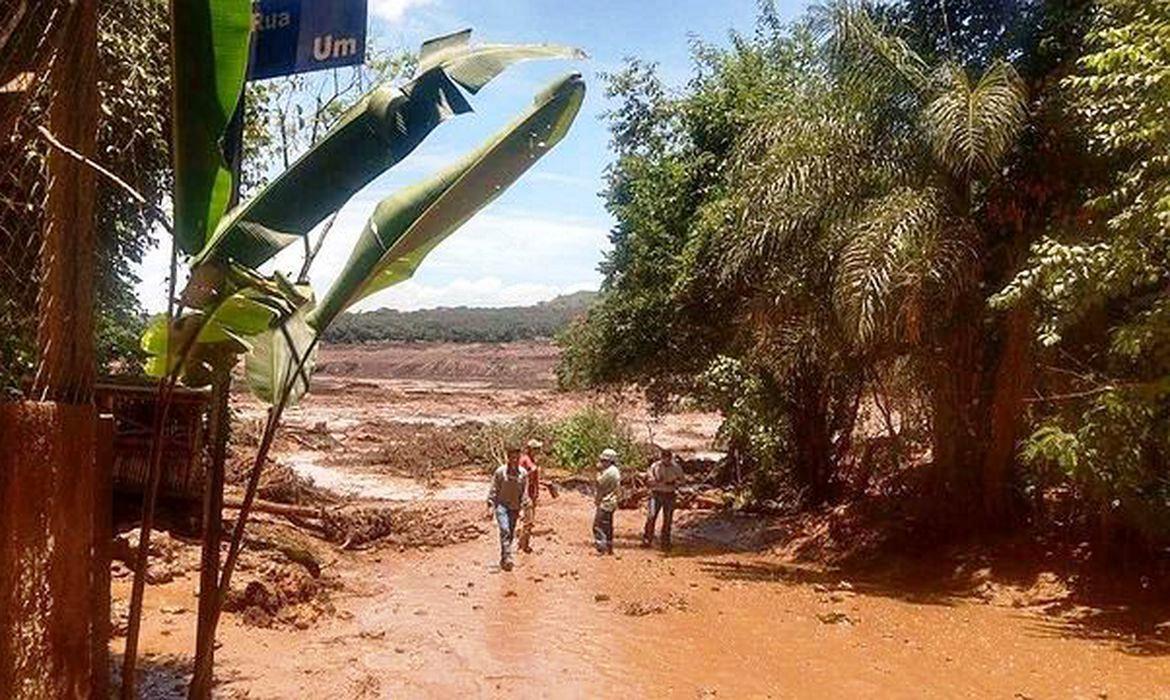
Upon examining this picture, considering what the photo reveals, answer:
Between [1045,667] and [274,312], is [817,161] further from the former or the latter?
[274,312]

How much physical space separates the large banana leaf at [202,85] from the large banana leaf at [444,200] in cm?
62

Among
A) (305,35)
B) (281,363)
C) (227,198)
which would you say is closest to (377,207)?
(227,198)

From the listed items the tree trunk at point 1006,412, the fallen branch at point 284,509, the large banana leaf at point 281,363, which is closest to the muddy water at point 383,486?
the fallen branch at point 284,509

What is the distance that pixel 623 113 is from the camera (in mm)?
20125

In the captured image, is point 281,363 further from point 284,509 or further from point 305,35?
point 284,509

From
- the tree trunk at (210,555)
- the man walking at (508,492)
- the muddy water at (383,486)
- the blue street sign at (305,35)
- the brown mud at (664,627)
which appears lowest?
the muddy water at (383,486)

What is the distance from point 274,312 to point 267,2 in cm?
129

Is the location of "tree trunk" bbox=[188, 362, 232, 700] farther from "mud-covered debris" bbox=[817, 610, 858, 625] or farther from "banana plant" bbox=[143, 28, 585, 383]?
"mud-covered debris" bbox=[817, 610, 858, 625]

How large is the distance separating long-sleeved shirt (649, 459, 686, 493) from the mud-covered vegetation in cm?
230

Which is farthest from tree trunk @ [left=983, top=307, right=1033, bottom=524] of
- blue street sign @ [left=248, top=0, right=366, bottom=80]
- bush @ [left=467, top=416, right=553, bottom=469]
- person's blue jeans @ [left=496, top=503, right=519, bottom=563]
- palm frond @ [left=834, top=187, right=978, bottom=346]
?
bush @ [left=467, top=416, right=553, bottom=469]

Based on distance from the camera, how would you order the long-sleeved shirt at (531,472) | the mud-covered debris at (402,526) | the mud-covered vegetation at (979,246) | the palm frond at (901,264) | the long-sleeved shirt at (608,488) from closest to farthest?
the mud-covered vegetation at (979,246) < the palm frond at (901,264) < the long-sleeved shirt at (531,472) < the long-sleeved shirt at (608,488) < the mud-covered debris at (402,526)

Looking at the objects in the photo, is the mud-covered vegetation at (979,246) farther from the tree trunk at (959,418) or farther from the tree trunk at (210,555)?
the tree trunk at (210,555)

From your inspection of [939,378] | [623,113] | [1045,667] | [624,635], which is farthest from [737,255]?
[623,113]

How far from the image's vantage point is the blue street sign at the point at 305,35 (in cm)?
382
